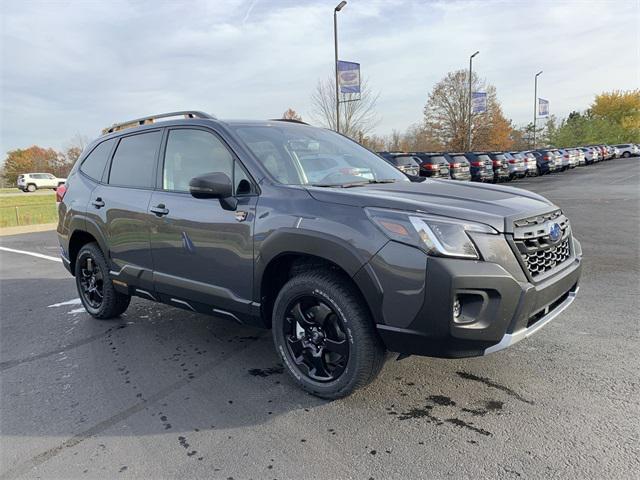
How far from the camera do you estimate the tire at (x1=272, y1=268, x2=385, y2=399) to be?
2.81 metres

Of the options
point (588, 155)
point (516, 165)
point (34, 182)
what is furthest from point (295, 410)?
point (34, 182)

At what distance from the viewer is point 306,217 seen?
2939 mm

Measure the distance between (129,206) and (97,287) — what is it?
4.32ft

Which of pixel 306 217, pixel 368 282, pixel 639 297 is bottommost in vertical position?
pixel 639 297

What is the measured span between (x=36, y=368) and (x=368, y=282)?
9.66 ft

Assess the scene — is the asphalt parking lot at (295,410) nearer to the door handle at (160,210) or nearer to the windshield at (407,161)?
the door handle at (160,210)

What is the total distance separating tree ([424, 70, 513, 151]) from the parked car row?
665 inches

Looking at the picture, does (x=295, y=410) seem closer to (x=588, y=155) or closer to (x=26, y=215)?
(x=26, y=215)

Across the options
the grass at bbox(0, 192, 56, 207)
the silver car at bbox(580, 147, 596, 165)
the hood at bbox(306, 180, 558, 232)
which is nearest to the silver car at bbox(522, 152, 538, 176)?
the silver car at bbox(580, 147, 596, 165)

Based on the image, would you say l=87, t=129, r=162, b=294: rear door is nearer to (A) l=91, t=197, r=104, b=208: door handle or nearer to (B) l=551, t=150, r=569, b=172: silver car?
(A) l=91, t=197, r=104, b=208: door handle

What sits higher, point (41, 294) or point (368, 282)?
point (368, 282)

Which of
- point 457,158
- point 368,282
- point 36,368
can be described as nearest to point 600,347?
point 368,282

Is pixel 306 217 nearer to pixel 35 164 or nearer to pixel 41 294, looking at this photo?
pixel 41 294

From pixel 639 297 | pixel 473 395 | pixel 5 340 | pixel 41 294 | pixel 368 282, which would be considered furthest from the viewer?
pixel 41 294
